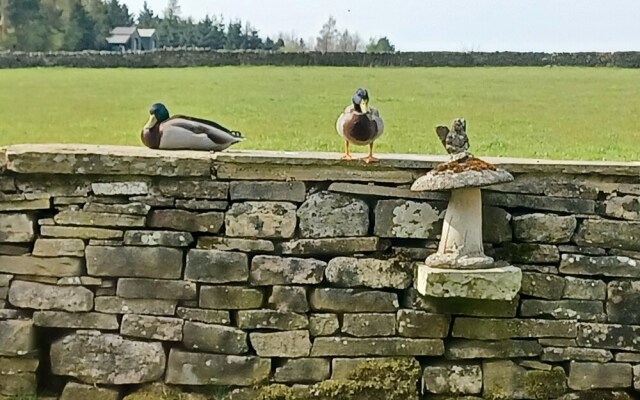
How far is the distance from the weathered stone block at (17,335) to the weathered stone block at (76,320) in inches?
2.3

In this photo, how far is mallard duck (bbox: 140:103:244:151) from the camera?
500cm

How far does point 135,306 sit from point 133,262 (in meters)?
0.24

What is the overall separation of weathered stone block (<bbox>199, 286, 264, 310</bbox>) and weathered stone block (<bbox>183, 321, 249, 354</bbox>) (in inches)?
4.8

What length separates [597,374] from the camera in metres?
4.85

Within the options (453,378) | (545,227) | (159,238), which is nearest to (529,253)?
(545,227)

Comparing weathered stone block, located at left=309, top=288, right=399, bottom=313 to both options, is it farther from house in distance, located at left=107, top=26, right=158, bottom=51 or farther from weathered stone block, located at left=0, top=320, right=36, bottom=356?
house in distance, located at left=107, top=26, right=158, bottom=51

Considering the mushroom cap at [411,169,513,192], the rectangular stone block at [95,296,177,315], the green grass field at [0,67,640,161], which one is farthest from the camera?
the green grass field at [0,67,640,161]

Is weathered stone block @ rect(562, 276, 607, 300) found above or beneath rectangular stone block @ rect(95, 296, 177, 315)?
above

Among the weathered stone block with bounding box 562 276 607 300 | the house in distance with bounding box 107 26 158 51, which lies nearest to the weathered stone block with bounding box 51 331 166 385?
the weathered stone block with bounding box 562 276 607 300

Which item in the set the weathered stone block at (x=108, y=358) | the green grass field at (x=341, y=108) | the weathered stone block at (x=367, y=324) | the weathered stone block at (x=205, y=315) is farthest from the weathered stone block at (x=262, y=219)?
the green grass field at (x=341, y=108)

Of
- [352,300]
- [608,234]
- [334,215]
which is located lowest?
[352,300]

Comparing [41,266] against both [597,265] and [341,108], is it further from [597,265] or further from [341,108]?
[341,108]

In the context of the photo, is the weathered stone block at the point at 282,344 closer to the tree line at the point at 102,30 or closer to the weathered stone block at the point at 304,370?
the weathered stone block at the point at 304,370

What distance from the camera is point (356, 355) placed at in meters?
4.85
